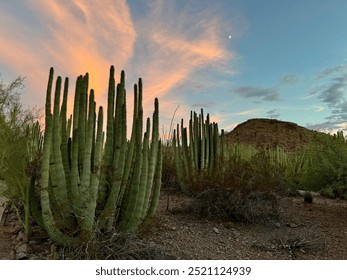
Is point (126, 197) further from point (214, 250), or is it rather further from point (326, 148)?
point (326, 148)

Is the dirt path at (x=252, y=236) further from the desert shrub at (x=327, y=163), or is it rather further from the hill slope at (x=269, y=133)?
the hill slope at (x=269, y=133)

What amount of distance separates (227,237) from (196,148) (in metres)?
3.23

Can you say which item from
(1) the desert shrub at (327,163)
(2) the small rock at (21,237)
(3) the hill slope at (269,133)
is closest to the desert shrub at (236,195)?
(1) the desert shrub at (327,163)

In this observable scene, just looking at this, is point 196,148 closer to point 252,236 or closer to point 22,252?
point 252,236

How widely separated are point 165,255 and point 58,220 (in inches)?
52.6

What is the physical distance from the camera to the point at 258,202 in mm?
6531

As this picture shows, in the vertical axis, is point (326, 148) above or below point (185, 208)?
above

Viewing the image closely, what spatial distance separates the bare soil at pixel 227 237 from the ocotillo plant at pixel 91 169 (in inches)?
15.7

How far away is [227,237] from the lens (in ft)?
18.4

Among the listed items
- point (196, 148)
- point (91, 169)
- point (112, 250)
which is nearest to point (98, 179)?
point (91, 169)

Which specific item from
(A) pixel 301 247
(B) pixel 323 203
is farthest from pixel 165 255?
(B) pixel 323 203

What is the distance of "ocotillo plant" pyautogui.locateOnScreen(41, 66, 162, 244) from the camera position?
439cm

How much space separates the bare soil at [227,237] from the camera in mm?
4742

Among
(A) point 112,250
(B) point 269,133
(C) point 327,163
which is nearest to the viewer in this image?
(A) point 112,250
